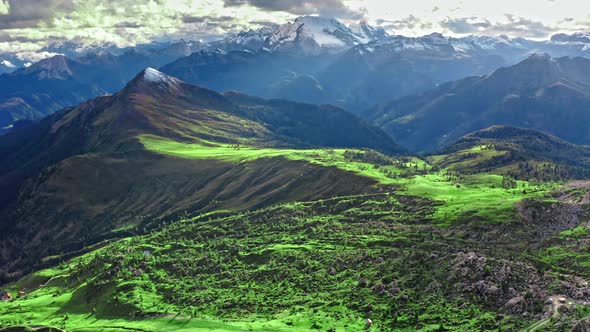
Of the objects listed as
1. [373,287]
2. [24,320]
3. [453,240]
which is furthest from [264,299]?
[24,320]

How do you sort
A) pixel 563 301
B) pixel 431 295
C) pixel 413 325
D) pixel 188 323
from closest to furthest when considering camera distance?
pixel 563 301, pixel 413 325, pixel 431 295, pixel 188 323

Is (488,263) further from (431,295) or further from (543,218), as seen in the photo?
(543,218)

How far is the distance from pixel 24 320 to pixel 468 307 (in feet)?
560

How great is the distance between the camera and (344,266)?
7239 inches

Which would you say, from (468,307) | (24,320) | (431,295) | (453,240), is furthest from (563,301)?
(24,320)

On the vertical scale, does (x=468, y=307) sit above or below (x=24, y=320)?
above

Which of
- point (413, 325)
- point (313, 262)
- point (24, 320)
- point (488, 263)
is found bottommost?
point (24, 320)

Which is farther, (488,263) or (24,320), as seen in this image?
(24,320)

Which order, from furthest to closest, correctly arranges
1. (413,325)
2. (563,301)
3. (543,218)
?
(543,218) < (413,325) < (563,301)

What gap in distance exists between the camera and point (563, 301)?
116625 mm

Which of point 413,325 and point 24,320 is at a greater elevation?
point 413,325

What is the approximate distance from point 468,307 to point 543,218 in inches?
3653

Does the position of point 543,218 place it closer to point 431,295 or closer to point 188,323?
point 431,295

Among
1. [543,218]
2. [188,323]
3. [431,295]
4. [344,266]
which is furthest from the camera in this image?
[543,218]
